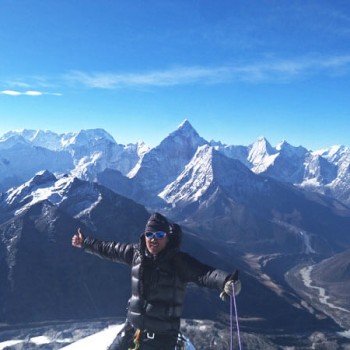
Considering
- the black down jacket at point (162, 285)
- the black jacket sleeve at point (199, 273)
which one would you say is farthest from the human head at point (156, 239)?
the black jacket sleeve at point (199, 273)

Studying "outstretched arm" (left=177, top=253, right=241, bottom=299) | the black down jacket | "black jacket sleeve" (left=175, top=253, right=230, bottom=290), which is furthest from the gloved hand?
the black down jacket

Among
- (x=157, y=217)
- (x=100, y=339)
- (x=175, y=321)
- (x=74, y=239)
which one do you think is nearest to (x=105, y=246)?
(x=74, y=239)

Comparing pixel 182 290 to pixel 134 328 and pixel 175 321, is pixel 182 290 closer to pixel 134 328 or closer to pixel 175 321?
pixel 175 321

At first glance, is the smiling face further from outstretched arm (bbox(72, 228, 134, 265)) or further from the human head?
outstretched arm (bbox(72, 228, 134, 265))

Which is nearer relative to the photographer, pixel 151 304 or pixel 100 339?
pixel 151 304

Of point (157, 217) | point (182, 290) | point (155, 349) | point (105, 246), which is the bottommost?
point (155, 349)

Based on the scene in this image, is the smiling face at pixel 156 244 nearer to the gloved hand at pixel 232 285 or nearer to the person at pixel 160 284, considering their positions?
the person at pixel 160 284

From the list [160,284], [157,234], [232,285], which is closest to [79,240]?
[157,234]
